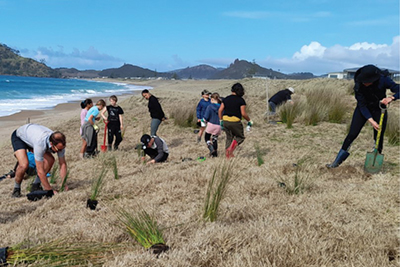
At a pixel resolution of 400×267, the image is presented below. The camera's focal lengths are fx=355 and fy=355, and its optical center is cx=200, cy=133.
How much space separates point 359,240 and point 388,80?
3.03m

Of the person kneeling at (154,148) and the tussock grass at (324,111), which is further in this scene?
the tussock grass at (324,111)

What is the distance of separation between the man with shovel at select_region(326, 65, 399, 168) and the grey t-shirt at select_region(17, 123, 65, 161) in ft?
14.4

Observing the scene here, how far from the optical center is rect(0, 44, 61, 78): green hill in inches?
6619

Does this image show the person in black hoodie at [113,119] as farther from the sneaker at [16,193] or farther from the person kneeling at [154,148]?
the sneaker at [16,193]

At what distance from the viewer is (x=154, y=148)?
7.35 metres

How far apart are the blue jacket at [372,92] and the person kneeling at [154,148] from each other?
3801 mm

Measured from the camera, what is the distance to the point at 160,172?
19.4 feet

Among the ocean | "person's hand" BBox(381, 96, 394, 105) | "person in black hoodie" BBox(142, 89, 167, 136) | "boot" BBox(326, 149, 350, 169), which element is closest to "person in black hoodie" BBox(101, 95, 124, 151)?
"person in black hoodie" BBox(142, 89, 167, 136)

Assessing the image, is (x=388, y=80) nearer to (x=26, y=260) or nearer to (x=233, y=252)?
(x=233, y=252)

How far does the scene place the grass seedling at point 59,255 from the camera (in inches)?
97.1

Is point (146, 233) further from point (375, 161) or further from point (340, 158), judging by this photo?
point (375, 161)

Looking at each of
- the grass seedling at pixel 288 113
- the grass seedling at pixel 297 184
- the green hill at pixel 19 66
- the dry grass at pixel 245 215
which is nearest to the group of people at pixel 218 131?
the dry grass at pixel 245 215

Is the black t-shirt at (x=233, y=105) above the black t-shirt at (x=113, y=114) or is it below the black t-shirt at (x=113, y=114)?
above

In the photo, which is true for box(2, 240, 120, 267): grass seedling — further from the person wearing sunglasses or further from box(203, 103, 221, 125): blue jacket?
box(203, 103, 221, 125): blue jacket
